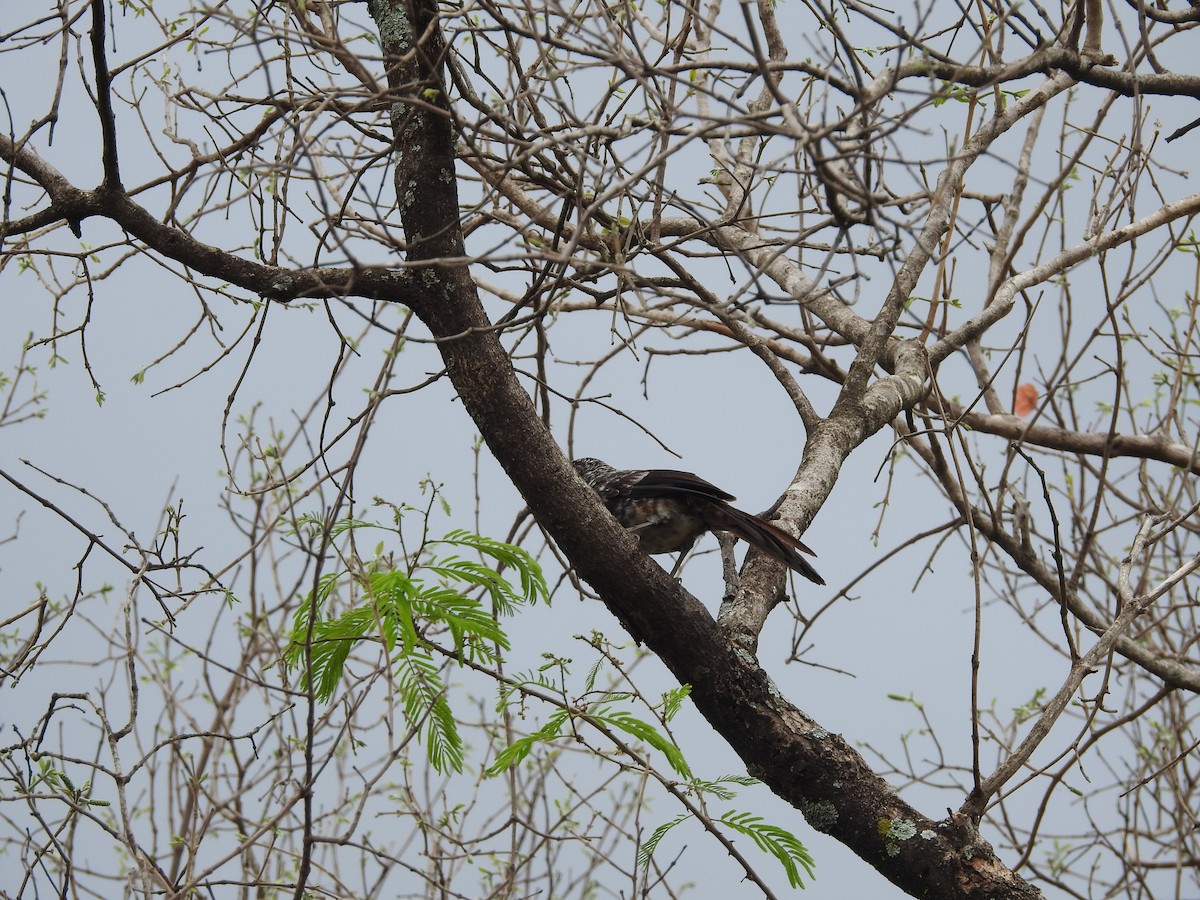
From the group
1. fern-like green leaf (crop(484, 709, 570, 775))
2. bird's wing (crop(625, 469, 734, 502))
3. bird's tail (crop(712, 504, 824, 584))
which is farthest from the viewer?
bird's wing (crop(625, 469, 734, 502))

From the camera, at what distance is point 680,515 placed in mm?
2842

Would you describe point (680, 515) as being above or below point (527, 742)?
above

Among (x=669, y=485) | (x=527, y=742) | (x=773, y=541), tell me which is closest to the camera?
(x=527, y=742)

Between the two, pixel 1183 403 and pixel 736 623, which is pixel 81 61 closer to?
pixel 736 623

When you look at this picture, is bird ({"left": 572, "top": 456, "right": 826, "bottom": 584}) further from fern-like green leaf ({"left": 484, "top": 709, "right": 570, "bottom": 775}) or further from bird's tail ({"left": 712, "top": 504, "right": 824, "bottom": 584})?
fern-like green leaf ({"left": 484, "top": 709, "right": 570, "bottom": 775})

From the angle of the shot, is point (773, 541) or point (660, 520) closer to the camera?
point (773, 541)

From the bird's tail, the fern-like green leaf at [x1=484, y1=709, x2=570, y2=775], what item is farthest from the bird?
the fern-like green leaf at [x1=484, y1=709, x2=570, y2=775]

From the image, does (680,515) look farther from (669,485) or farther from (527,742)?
(527,742)

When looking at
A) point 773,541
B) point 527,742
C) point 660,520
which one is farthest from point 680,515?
point 527,742

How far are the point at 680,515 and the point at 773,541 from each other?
272mm

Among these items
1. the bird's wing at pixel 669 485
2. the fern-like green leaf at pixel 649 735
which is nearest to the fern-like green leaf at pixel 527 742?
the fern-like green leaf at pixel 649 735

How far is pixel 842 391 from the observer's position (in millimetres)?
3201

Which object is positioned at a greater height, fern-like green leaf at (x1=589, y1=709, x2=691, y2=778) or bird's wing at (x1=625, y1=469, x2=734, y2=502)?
bird's wing at (x1=625, y1=469, x2=734, y2=502)

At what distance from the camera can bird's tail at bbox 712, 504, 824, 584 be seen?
8.64 ft
